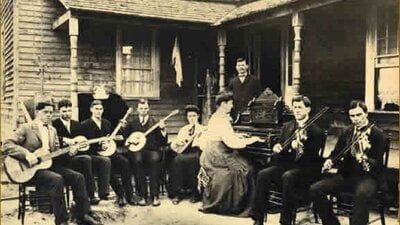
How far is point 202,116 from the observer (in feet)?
31.4

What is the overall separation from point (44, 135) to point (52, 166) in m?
0.35

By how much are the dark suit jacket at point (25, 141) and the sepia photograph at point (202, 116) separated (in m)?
0.02

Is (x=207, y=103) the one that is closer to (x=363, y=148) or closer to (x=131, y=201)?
(x=131, y=201)

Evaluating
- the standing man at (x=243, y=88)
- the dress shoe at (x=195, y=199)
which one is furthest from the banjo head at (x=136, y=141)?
the standing man at (x=243, y=88)

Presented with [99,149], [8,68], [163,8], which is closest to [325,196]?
[99,149]

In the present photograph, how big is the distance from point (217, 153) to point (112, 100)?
8.49 feet

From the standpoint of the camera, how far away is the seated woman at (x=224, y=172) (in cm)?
536

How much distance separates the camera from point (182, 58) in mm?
9891

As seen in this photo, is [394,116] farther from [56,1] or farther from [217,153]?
[56,1]

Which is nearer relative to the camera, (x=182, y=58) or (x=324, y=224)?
(x=324, y=224)

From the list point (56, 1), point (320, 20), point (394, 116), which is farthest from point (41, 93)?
point (394, 116)

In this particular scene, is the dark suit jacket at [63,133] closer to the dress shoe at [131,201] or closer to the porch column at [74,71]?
the dress shoe at [131,201]

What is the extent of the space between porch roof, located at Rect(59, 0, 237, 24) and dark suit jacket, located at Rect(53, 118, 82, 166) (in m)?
3.11

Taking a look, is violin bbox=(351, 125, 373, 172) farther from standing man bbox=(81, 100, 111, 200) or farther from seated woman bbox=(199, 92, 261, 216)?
standing man bbox=(81, 100, 111, 200)
